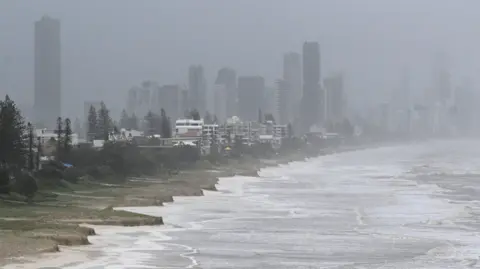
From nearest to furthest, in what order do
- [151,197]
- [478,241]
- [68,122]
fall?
[478,241], [151,197], [68,122]

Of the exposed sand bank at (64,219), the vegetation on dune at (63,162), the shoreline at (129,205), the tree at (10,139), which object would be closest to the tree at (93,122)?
the vegetation on dune at (63,162)

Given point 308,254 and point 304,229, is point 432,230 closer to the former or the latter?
point 304,229

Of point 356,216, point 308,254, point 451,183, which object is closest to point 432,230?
point 356,216

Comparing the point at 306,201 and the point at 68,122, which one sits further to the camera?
the point at 68,122

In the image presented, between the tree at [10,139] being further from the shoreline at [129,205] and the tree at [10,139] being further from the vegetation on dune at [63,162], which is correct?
the shoreline at [129,205]

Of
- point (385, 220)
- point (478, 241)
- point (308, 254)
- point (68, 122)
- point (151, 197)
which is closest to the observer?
point (308, 254)

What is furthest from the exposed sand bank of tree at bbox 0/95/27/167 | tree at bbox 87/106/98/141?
tree at bbox 87/106/98/141

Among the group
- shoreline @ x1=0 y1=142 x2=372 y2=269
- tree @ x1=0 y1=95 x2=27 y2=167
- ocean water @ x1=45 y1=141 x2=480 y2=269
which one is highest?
tree @ x1=0 y1=95 x2=27 y2=167

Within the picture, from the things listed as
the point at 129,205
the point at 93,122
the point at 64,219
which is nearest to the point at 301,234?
the point at 64,219

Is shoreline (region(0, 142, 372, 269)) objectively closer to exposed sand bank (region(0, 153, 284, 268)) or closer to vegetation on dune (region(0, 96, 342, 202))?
exposed sand bank (region(0, 153, 284, 268))
